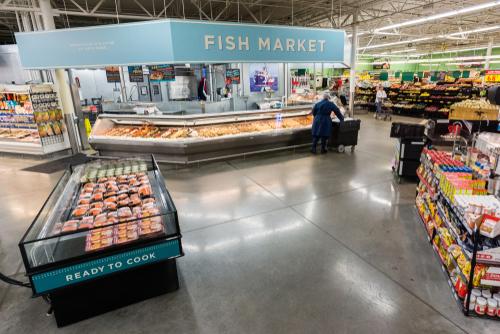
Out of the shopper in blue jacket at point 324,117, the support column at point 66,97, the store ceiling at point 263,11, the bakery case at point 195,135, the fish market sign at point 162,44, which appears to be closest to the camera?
the fish market sign at point 162,44

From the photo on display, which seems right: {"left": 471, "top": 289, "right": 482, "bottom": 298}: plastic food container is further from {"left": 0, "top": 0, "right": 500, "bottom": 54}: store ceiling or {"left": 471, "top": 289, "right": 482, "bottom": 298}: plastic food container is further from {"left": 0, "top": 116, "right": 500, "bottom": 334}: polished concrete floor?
{"left": 0, "top": 0, "right": 500, "bottom": 54}: store ceiling

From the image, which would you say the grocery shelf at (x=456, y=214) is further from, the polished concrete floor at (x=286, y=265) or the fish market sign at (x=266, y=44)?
the fish market sign at (x=266, y=44)

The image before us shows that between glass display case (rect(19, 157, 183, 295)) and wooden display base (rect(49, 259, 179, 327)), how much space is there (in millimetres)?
148

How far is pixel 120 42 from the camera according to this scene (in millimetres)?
4750

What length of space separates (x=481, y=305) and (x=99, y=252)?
3301 mm

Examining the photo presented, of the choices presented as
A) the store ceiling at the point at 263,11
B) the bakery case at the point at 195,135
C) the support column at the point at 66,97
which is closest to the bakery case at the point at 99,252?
the bakery case at the point at 195,135

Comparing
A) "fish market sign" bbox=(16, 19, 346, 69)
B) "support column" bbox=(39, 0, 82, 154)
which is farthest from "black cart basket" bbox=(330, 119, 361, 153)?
"support column" bbox=(39, 0, 82, 154)

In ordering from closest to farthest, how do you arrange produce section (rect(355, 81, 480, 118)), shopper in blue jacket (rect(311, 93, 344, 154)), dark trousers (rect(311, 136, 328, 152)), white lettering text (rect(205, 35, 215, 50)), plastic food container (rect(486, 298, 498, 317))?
plastic food container (rect(486, 298, 498, 317))
white lettering text (rect(205, 35, 215, 50))
shopper in blue jacket (rect(311, 93, 344, 154))
dark trousers (rect(311, 136, 328, 152))
produce section (rect(355, 81, 480, 118))

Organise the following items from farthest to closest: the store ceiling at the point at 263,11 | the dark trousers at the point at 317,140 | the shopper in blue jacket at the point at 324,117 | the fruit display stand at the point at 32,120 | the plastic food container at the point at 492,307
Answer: the store ceiling at the point at 263,11, the fruit display stand at the point at 32,120, the dark trousers at the point at 317,140, the shopper in blue jacket at the point at 324,117, the plastic food container at the point at 492,307

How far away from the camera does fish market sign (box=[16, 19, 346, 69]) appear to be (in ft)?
15.0

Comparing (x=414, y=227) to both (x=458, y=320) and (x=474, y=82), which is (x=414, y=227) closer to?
(x=458, y=320)

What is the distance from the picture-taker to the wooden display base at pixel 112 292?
2.55m

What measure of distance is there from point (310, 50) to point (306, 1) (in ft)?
22.6

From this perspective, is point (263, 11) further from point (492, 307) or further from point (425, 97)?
point (492, 307)
